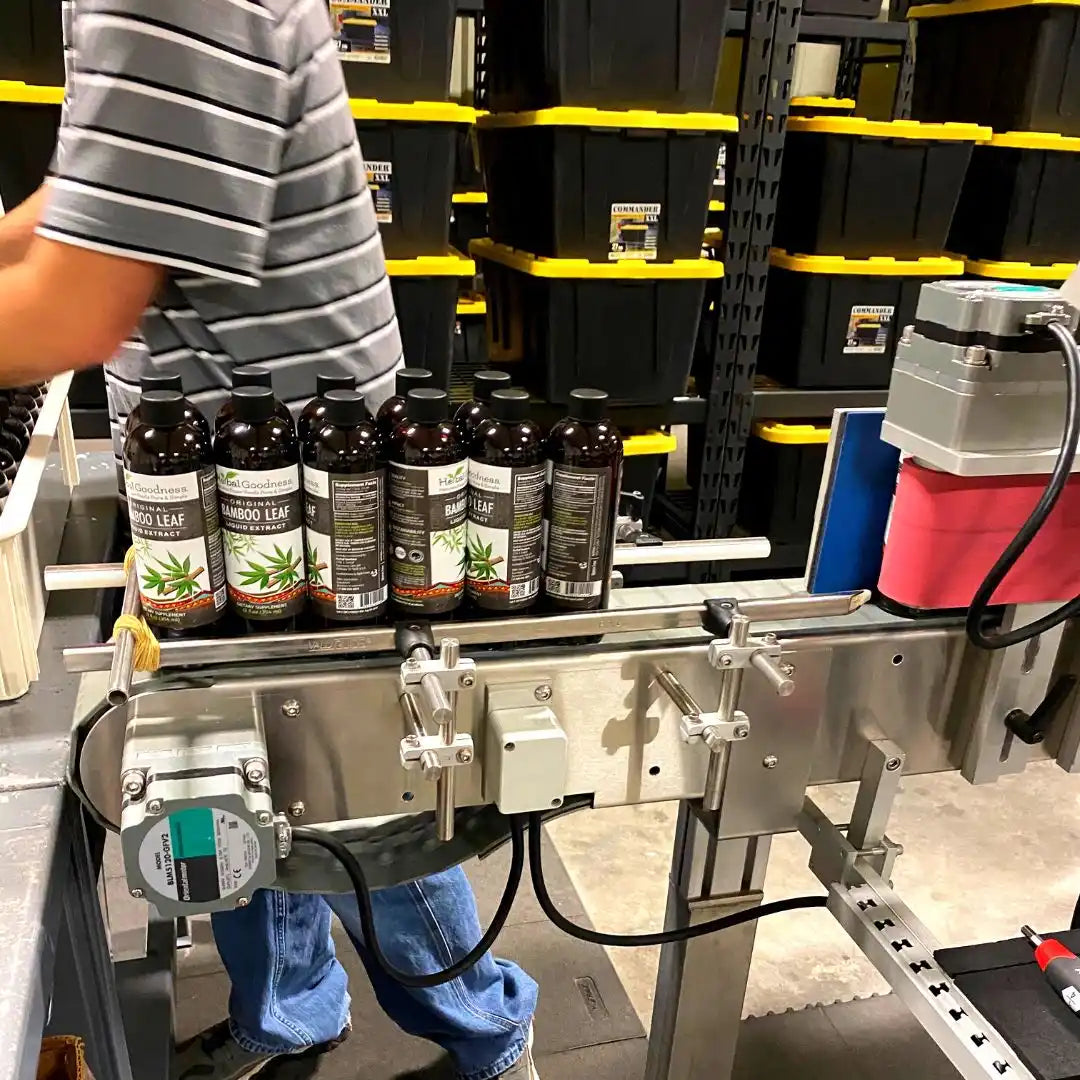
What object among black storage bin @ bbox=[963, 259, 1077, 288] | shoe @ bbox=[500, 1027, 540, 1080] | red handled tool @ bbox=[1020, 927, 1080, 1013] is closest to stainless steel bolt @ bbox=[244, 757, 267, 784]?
red handled tool @ bbox=[1020, 927, 1080, 1013]

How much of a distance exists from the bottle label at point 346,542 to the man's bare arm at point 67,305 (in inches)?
10.2

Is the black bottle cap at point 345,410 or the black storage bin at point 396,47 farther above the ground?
the black storage bin at point 396,47

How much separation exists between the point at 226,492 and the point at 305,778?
0.24 metres

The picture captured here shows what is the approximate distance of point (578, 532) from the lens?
73cm

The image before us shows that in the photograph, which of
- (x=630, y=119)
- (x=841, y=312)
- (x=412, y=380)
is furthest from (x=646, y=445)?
(x=412, y=380)

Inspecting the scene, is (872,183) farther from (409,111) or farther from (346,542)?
(346,542)

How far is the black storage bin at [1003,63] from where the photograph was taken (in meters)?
1.98

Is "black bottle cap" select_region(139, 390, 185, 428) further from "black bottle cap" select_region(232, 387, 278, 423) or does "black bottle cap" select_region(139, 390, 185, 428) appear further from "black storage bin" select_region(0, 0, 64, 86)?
"black storage bin" select_region(0, 0, 64, 86)

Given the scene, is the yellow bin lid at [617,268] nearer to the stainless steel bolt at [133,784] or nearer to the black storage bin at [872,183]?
the black storage bin at [872,183]

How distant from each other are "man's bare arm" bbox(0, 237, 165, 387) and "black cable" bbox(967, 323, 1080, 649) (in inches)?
28.0

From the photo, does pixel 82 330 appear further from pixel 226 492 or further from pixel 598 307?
pixel 598 307

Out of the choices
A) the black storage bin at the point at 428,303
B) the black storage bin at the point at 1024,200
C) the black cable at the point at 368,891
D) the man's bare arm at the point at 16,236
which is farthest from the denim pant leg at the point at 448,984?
the black storage bin at the point at 1024,200

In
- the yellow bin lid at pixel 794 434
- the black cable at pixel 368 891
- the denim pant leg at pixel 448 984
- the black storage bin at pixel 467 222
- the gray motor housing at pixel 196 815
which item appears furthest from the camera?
the black storage bin at pixel 467 222

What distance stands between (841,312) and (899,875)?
47.5 inches
